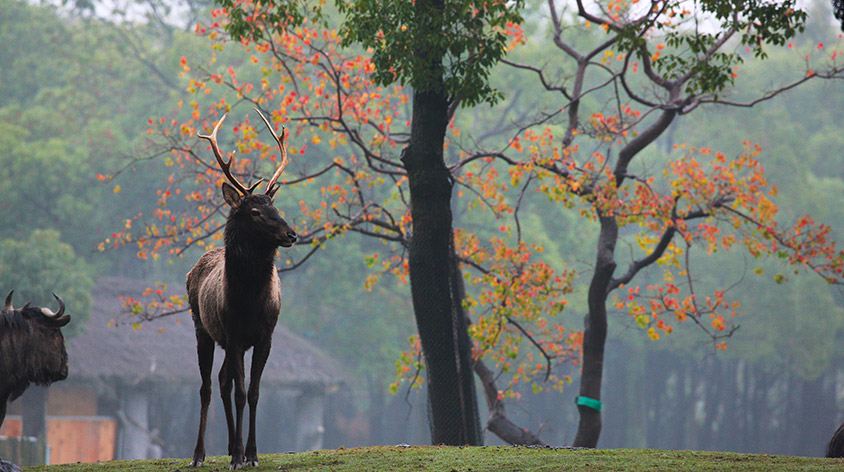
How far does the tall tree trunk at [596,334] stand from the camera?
55.5ft

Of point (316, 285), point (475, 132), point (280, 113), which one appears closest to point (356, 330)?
point (316, 285)

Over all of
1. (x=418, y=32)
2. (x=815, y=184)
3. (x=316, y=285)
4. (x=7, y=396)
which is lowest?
(x=7, y=396)

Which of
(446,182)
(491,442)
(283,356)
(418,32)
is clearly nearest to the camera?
(418,32)

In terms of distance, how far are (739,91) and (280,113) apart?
3093 centimetres

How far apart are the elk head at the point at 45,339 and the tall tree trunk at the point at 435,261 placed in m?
5.16

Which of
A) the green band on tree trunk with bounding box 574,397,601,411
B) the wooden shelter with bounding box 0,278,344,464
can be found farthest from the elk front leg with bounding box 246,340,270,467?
the wooden shelter with bounding box 0,278,344,464

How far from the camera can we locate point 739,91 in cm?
4381

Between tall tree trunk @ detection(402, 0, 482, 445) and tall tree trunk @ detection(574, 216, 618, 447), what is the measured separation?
9.35 ft

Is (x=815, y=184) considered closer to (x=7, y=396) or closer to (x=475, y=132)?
(x=475, y=132)

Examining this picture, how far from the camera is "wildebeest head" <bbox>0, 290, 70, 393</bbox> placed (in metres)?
10.4

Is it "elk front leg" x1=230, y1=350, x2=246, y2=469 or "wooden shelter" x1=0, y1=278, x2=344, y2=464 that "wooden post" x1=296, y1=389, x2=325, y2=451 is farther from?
"elk front leg" x1=230, y1=350, x2=246, y2=469

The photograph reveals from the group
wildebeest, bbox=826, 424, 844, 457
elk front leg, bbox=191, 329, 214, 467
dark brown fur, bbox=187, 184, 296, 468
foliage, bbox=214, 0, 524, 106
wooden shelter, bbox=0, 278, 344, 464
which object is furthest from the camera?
wooden shelter, bbox=0, 278, 344, 464

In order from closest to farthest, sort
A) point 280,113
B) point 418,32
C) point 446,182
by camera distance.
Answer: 1. point 418,32
2. point 446,182
3. point 280,113

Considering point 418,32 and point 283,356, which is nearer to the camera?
point 418,32
